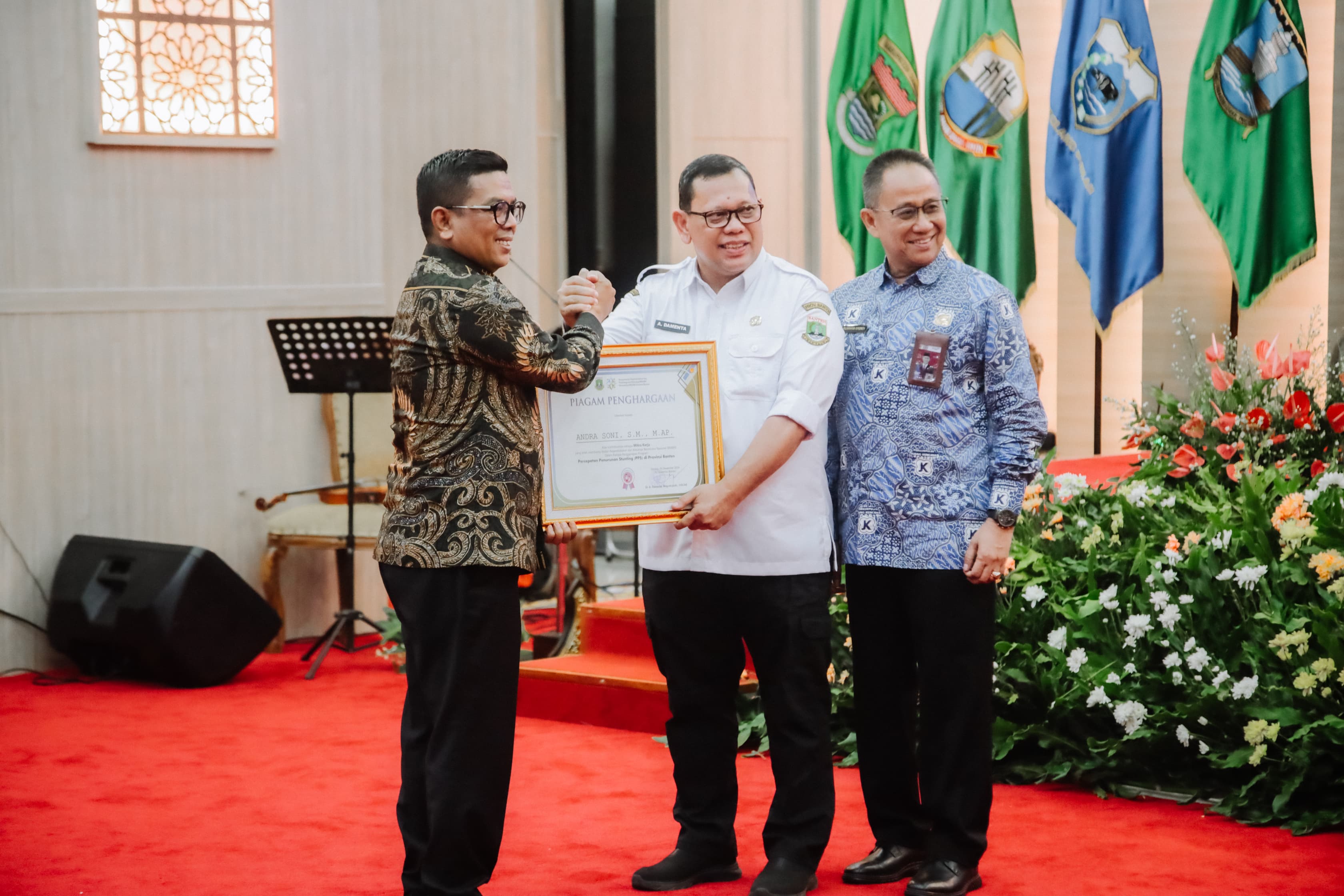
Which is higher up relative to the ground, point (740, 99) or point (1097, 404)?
point (740, 99)

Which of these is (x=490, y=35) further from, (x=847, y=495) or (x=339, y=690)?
(x=847, y=495)

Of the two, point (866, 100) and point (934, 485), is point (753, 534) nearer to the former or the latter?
point (934, 485)

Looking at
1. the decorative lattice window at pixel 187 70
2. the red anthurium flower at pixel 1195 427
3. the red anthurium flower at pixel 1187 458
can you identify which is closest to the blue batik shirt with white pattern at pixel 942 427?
the red anthurium flower at pixel 1187 458

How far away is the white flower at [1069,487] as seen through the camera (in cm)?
448

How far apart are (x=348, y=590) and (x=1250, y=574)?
12.7ft

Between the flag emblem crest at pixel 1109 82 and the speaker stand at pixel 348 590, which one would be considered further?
the flag emblem crest at pixel 1109 82

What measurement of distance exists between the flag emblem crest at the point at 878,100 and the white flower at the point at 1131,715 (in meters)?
5.09

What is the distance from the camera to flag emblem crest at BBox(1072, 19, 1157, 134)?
278 inches

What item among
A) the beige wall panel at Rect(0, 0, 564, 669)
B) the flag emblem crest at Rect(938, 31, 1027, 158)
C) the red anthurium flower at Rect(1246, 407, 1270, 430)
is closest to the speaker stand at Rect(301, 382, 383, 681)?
the beige wall panel at Rect(0, 0, 564, 669)

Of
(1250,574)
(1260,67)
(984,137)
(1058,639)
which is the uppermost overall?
(1260,67)

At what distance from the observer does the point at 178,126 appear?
6043 millimetres

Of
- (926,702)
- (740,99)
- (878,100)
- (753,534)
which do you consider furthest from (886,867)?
(740,99)

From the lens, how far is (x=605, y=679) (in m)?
4.67

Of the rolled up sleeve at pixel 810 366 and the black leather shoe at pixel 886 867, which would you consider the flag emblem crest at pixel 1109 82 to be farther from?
the black leather shoe at pixel 886 867
